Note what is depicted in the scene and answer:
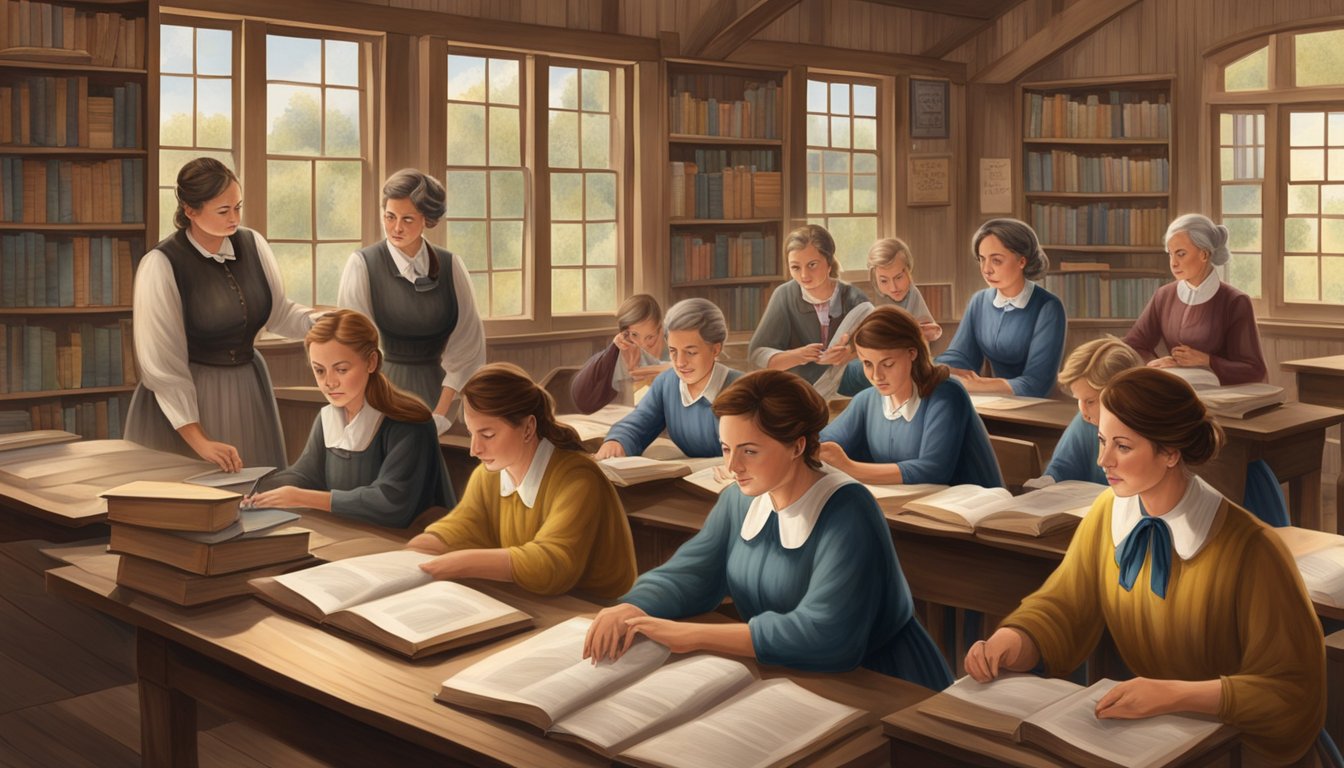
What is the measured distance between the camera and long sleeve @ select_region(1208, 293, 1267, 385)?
492 centimetres

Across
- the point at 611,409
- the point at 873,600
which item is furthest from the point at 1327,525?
the point at 873,600

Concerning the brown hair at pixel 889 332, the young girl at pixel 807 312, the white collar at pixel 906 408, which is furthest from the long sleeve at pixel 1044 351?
the brown hair at pixel 889 332

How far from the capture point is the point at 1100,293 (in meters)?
8.94

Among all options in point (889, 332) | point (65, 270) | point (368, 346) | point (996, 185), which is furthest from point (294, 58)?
point (996, 185)

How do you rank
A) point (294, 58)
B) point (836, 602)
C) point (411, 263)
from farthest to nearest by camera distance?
point (294, 58), point (411, 263), point (836, 602)

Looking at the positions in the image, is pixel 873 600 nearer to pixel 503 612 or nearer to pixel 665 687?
pixel 665 687

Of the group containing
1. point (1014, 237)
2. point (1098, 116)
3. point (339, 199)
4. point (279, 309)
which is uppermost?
point (1098, 116)

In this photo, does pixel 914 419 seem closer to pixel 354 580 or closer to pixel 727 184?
pixel 354 580

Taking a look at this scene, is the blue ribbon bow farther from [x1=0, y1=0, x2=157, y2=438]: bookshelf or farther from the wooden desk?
[x1=0, y1=0, x2=157, y2=438]: bookshelf

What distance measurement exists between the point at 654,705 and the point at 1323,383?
4.90 m

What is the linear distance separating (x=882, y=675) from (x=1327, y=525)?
535cm

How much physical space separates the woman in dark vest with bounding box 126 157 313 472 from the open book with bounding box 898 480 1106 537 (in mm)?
1977

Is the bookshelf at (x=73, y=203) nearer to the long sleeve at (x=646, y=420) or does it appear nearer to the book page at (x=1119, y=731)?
the long sleeve at (x=646, y=420)

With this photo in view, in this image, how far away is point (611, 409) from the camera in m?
4.80
